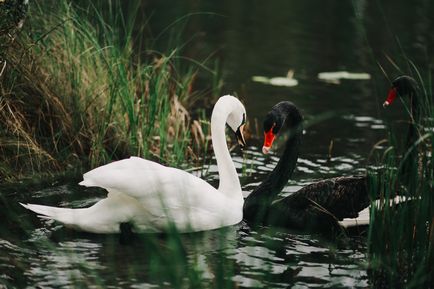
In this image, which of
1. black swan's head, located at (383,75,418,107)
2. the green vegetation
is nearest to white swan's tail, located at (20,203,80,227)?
the green vegetation

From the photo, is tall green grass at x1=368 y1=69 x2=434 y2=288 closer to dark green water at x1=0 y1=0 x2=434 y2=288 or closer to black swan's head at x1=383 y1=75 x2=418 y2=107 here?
dark green water at x1=0 y1=0 x2=434 y2=288

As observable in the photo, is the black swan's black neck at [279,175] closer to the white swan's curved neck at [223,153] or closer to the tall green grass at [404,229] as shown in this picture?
the white swan's curved neck at [223,153]

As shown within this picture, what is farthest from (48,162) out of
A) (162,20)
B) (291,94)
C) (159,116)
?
(162,20)

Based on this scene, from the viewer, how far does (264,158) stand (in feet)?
31.9

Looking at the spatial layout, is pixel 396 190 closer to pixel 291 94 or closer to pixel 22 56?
pixel 22 56

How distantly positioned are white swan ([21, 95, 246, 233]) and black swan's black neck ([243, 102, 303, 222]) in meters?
0.41

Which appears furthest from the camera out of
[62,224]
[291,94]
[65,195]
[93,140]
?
[291,94]

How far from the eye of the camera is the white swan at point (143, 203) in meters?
6.59

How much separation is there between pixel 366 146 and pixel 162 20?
7.35 metres

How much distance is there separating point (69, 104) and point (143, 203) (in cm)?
207

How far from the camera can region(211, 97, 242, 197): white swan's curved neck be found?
7.54 m

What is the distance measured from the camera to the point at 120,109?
8.87 meters

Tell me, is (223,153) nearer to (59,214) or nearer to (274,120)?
(274,120)

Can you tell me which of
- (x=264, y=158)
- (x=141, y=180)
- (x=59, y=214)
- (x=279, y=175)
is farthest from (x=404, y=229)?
(x=264, y=158)
